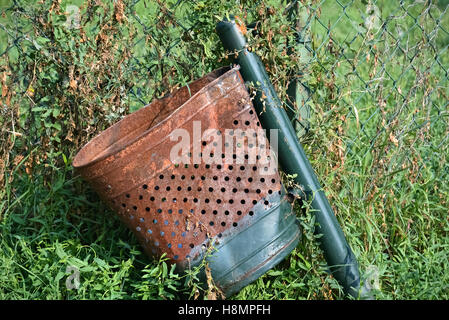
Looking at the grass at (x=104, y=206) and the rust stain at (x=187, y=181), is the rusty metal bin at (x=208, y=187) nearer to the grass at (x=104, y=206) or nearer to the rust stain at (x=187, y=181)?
the rust stain at (x=187, y=181)

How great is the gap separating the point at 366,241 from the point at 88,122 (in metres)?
1.37

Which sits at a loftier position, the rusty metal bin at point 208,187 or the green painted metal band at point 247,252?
the rusty metal bin at point 208,187

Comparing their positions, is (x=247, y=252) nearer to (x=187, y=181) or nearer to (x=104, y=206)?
(x=187, y=181)

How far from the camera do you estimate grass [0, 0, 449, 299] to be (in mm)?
2475

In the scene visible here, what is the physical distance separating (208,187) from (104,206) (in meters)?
0.63

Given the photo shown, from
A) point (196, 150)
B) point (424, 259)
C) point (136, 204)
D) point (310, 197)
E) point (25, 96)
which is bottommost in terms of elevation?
point (424, 259)

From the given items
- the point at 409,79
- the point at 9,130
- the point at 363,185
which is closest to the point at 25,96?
the point at 9,130

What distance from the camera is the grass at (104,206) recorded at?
2475 millimetres

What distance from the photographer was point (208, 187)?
7.32 feet

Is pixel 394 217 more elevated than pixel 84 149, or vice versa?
pixel 84 149

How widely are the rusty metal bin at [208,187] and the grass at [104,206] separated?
0.58 feet

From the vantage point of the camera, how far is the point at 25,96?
2.59 meters

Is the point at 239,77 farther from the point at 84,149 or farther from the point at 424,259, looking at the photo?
the point at 424,259

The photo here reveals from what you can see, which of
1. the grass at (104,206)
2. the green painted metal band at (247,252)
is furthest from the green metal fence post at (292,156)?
the green painted metal band at (247,252)
